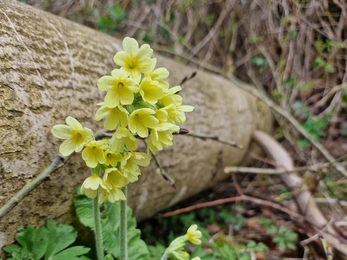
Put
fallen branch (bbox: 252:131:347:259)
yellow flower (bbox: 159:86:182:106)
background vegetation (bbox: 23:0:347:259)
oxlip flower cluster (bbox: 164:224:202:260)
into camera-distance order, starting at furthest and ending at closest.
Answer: background vegetation (bbox: 23:0:347:259)
fallen branch (bbox: 252:131:347:259)
oxlip flower cluster (bbox: 164:224:202:260)
yellow flower (bbox: 159:86:182:106)

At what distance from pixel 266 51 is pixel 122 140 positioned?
317 cm

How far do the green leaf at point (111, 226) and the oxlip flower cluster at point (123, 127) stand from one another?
1.00 ft

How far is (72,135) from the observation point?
87 centimetres

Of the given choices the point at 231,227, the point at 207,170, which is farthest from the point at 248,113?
the point at 231,227

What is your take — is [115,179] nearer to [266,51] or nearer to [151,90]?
[151,90]

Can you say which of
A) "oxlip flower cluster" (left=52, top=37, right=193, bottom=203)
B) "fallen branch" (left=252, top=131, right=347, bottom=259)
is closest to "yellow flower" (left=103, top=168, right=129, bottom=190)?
"oxlip flower cluster" (left=52, top=37, right=193, bottom=203)

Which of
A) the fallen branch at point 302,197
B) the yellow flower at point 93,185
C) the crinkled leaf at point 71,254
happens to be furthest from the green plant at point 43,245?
the fallen branch at point 302,197

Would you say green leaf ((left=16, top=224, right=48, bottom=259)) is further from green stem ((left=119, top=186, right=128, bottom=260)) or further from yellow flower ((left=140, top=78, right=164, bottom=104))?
yellow flower ((left=140, top=78, right=164, bottom=104))

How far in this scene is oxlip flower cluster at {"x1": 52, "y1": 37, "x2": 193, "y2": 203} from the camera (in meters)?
0.83

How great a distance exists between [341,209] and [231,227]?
0.80m

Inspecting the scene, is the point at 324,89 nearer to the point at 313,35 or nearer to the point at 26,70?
the point at 313,35

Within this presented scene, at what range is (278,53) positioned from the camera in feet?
12.1

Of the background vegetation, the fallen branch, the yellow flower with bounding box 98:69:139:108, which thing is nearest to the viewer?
the yellow flower with bounding box 98:69:139:108

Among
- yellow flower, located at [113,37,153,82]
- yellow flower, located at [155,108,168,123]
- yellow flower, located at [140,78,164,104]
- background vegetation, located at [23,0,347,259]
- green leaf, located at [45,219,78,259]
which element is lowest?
green leaf, located at [45,219,78,259]
